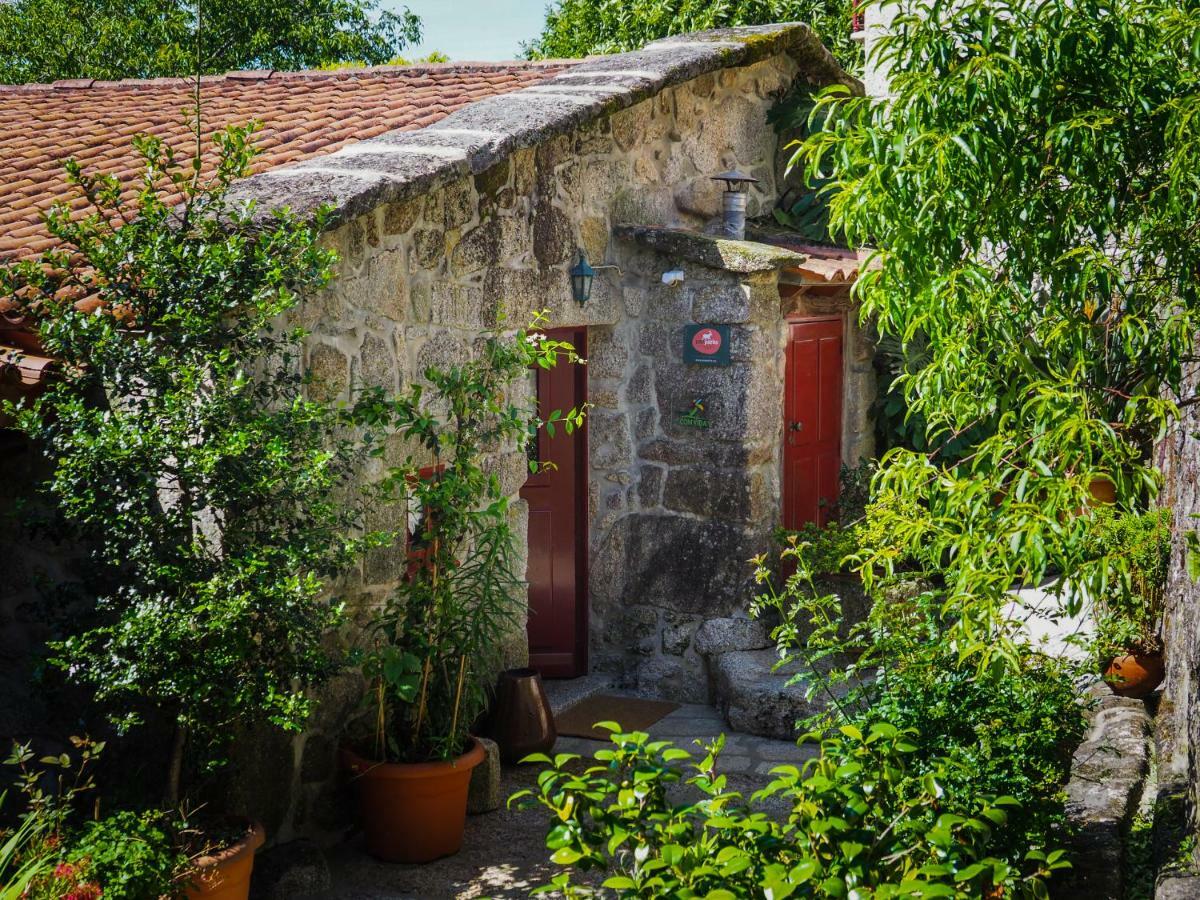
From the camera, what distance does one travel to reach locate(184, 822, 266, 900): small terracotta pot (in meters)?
3.96

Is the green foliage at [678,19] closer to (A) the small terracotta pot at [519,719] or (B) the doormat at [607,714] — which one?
(B) the doormat at [607,714]

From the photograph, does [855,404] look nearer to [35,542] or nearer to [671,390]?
[671,390]

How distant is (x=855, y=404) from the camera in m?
8.57

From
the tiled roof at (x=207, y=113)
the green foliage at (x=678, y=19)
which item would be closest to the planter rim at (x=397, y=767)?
the tiled roof at (x=207, y=113)

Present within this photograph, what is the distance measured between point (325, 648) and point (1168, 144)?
359 cm

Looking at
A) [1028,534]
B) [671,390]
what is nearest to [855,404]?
[671,390]

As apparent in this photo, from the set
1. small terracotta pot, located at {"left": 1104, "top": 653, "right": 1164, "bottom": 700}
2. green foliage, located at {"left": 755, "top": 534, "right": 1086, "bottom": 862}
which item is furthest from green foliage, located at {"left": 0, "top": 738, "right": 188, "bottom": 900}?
small terracotta pot, located at {"left": 1104, "top": 653, "right": 1164, "bottom": 700}

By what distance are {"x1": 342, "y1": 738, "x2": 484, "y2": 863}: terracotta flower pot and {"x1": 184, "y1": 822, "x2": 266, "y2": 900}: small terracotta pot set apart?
2.84 feet

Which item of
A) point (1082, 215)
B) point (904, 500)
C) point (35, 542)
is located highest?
point (1082, 215)

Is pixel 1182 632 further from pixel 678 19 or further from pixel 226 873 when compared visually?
pixel 678 19

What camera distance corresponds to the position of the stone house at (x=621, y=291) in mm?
5914

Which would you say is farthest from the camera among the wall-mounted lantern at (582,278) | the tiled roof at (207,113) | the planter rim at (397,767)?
the wall-mounted lantern at (582,278)

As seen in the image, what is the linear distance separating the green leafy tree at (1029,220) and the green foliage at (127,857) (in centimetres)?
235

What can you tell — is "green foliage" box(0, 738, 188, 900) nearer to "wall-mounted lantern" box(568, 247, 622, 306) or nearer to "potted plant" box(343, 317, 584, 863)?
"potted plant" box(343, 317, 584, 863)
